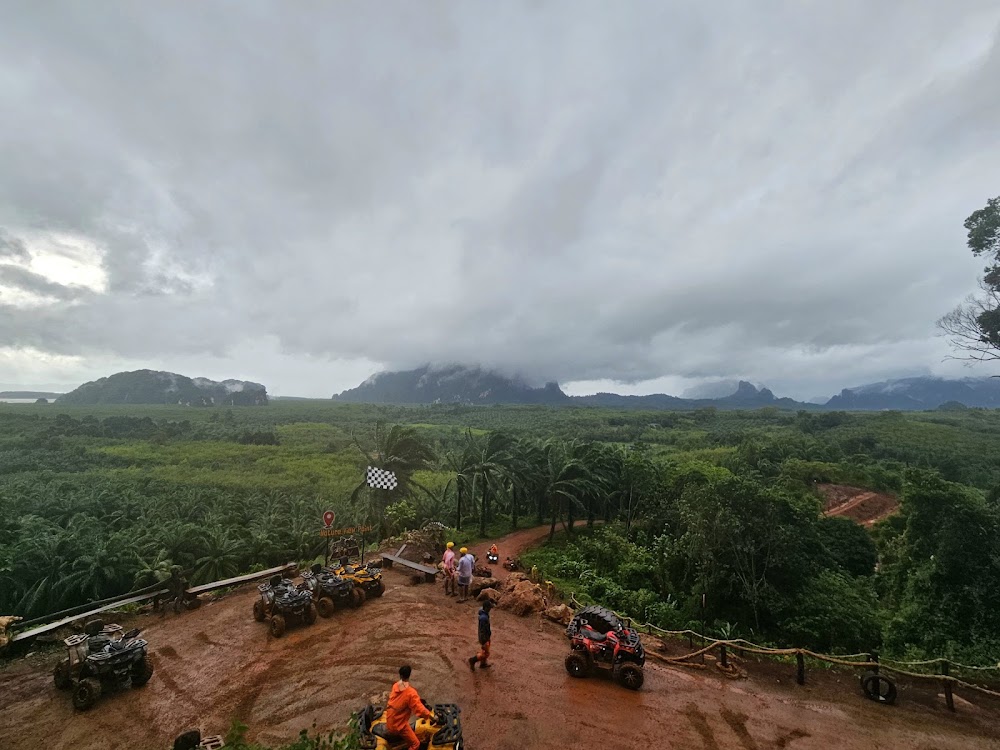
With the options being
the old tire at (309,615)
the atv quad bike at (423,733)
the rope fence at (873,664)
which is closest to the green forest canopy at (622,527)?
the rope fence at (873,664)

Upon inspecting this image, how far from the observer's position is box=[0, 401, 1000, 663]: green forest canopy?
14945 mm

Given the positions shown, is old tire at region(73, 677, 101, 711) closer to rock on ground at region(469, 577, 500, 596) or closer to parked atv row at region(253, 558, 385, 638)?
parked atv row at region(253, 558, 385, 638)

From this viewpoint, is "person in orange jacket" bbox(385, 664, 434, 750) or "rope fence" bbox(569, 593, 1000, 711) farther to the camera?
"rope fence" bbox(569, 593, 1000, 711)

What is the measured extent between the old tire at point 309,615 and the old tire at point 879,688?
12.9 meters

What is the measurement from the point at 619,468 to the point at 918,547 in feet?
66.4

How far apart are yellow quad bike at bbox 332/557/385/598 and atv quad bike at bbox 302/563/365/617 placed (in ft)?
0.64

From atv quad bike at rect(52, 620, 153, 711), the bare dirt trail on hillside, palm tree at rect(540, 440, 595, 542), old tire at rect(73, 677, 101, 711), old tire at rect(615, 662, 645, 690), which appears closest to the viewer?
the bare dirt trail on hillside

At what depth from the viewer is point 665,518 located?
94.5 ft

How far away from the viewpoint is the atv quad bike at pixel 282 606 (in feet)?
39.7

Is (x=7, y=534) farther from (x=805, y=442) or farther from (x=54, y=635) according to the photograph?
(x=805, y=442)

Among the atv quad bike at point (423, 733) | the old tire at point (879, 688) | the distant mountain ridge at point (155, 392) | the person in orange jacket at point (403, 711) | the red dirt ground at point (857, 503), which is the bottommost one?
the red dirt ground at point (857, 503)

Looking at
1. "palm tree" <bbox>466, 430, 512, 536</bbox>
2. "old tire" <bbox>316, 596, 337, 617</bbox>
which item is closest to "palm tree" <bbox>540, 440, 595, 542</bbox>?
"palm tree" <bbox>466, 430, 512, 536</bbox>

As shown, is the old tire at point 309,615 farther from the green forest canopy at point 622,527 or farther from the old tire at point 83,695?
the green forest canopy at point 622,527

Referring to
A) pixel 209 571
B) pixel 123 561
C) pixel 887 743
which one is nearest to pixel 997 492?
pixel 887 743
